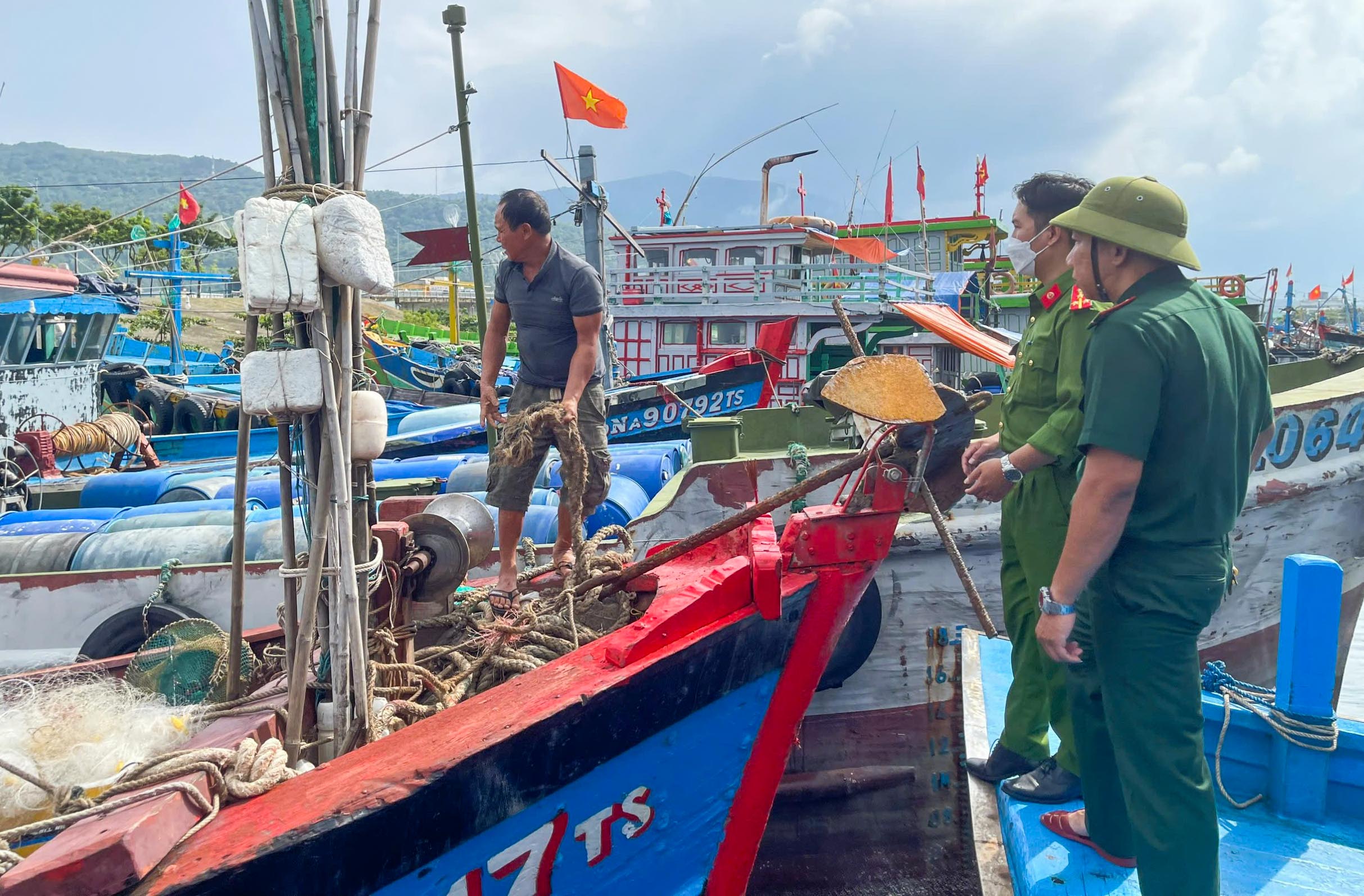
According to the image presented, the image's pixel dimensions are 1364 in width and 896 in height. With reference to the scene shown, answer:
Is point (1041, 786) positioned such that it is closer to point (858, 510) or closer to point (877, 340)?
point (858, 510)

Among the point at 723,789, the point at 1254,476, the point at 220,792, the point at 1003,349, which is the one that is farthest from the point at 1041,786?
the point at 1003,349

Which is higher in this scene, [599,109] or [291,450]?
[599,109]

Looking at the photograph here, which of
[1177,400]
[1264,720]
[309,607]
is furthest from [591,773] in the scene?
[1264,720]

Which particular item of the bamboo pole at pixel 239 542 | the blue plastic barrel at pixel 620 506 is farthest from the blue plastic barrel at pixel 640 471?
the bamboo pole at pixel 239 542

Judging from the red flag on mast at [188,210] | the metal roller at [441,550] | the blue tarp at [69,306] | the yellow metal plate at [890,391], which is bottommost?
the metal roller at [441,550]

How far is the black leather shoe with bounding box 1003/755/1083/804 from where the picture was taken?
2887 millimetres

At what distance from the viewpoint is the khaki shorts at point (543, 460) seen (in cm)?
400

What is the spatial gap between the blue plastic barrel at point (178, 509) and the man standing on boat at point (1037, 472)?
5.22m

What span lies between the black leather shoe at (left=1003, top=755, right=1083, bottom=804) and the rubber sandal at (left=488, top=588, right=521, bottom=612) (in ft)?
6.42

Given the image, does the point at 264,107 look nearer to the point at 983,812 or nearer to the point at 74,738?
the point at 74,738

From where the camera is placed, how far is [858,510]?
320 centimetres

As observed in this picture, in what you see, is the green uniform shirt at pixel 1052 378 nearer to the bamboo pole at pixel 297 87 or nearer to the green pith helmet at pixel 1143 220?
the green pith helmet at pixel 1143 220

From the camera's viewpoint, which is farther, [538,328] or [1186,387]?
[538,328]

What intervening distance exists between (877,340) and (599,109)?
9.22 metres
